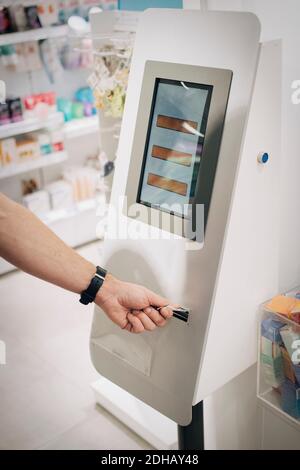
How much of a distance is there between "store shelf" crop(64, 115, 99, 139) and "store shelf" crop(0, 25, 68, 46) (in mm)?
687

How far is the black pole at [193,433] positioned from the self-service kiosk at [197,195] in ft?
0.56

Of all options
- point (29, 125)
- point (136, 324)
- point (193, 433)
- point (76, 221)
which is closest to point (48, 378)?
point (193, 433)

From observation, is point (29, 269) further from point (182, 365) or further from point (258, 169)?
point (258, 169)

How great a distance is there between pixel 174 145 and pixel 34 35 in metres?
2.73

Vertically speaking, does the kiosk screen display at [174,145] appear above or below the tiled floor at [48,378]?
above

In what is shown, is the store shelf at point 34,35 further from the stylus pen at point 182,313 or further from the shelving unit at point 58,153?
the stylus pen at point 182,313

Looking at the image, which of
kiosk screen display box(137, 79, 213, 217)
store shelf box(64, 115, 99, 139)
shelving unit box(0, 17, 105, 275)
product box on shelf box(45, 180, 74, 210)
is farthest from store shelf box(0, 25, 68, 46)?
kiosk screen display box(137, 79, 213, 217)

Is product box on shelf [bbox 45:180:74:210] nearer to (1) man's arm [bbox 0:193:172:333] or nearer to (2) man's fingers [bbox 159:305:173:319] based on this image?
(1) man's arm [bbox 0:193:172:333]

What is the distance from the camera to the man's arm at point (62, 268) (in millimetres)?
1377

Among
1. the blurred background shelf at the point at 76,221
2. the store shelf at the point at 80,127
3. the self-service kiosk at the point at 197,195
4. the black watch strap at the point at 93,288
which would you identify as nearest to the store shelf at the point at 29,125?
the store shelf at the point at 80,127

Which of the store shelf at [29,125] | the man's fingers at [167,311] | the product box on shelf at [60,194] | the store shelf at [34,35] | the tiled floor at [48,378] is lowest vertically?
the tiled floor at [48,378]

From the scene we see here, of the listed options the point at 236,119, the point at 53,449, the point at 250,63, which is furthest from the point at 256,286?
the point at 53,449

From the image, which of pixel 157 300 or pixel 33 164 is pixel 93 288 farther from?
pixel 33 164

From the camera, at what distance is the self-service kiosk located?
1.30 meters
